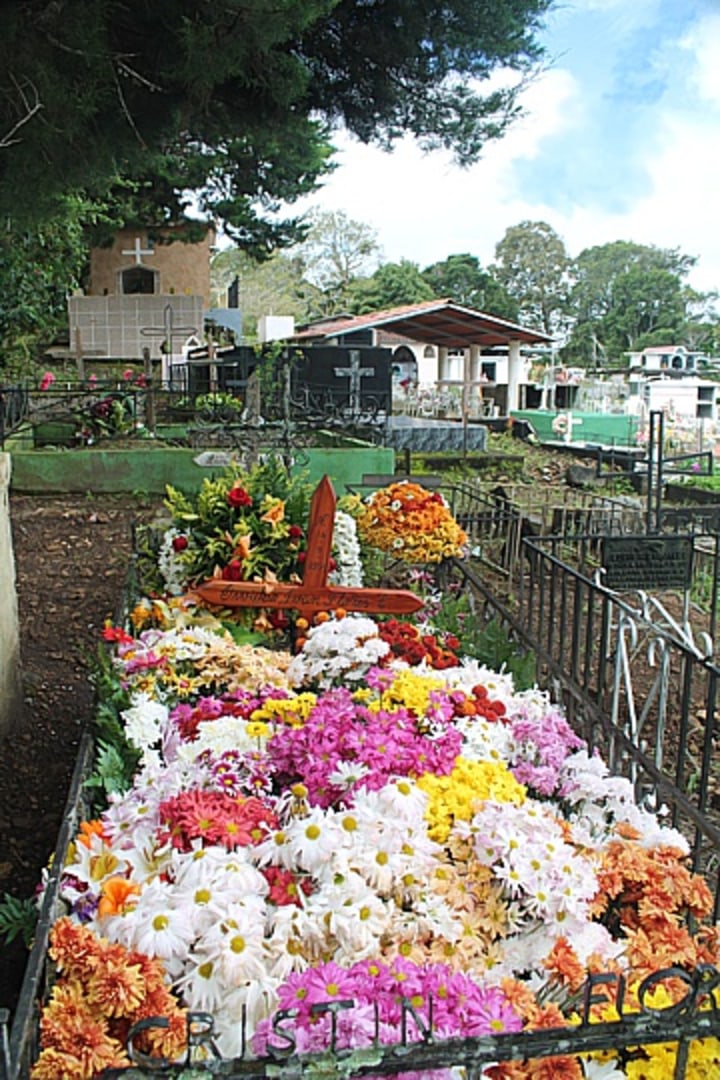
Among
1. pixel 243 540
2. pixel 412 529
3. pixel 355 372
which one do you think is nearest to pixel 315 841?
pixel 243 540

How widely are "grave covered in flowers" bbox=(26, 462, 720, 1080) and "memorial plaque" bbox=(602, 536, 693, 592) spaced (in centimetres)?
152

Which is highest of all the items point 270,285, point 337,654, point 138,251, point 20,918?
point 270,285

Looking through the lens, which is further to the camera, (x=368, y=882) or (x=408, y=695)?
(x=408, y=695)

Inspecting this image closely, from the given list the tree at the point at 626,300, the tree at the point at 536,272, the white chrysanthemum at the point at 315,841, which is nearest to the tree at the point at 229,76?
the white chrysanthemum at the point at 315,841

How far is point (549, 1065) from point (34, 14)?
608 centimetres

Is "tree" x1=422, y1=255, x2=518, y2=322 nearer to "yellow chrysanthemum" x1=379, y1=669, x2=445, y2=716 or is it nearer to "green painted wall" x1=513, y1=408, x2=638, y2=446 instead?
"green painted wall" x1=513, y1=408, x2=638, y2=446

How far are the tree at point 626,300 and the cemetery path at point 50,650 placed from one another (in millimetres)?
58658

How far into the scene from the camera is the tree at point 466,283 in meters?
62.6

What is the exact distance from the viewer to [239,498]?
13.9ft

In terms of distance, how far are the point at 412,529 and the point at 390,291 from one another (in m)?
50.2

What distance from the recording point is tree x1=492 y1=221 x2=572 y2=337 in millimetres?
73938

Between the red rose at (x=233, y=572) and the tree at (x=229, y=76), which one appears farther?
the tree at (x=229, y=76)

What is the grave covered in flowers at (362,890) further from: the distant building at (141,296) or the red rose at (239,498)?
the distant building at (141,296)

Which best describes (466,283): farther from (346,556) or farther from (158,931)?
(158,931)
